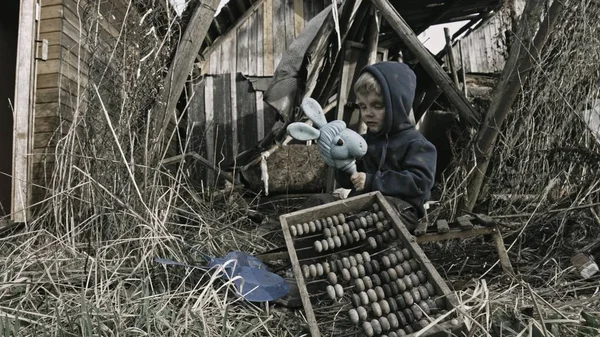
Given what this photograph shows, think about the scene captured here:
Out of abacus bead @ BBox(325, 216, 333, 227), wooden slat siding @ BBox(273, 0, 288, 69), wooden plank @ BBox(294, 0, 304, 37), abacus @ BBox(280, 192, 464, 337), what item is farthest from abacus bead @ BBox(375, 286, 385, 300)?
wooden plank @ BBox(294, 0, 304, 37)

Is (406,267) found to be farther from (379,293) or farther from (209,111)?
(209,111)

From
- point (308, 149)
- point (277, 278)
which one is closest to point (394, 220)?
point (277, 278)

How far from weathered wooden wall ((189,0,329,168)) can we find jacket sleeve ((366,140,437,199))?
18.5ft

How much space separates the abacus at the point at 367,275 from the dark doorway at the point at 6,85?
357 cm

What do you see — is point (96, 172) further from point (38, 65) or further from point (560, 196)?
point (560, 196)

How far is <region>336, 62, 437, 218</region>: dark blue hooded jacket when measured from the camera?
7.59 ft

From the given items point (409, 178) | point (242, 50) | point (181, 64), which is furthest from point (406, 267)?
point (242, 50)

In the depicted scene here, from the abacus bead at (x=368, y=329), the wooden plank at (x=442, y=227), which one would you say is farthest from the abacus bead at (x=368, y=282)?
the wooden plank at (x=442, y=227)

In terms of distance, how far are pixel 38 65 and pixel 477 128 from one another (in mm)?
3875

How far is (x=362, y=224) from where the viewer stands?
2.11 m

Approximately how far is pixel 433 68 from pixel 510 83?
0.82 m

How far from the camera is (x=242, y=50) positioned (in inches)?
332

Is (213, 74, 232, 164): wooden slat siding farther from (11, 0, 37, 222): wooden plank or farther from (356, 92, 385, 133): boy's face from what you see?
(356, 92, 385, 133): boy's face

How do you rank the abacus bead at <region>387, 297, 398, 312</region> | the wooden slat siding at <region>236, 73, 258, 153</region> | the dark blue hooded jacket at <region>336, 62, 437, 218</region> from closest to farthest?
the abacus bead at <region>387, 297, 398, 312</region>
the dark blue hooded jacket at <region>336, 62, 437, 218</region>
the wooden slat siding at <region>236, 73, 258, 153</region>
